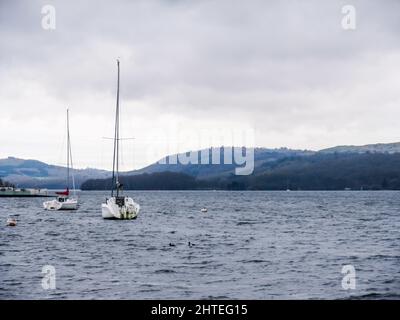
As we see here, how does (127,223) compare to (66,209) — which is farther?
(66,209)

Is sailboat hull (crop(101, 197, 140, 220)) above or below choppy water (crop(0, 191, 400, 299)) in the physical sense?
above

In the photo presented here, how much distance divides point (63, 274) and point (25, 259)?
873 cm

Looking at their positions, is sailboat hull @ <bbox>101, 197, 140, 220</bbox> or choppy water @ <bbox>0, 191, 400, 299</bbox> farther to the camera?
sailboat hull @ <bbox>101, 197, 140, 220</bbox>

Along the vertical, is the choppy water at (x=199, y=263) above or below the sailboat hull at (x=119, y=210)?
below

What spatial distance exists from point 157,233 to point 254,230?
11.9 metres

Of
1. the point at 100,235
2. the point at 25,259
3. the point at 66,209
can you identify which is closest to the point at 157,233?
the point at 100,235

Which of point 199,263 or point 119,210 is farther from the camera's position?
point 119,210

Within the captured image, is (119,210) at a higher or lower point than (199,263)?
higher

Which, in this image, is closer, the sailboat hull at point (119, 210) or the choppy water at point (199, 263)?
the choppy water at point (199, 263)

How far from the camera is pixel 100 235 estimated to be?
6206 centimetres

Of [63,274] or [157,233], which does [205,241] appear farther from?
[63,274]
